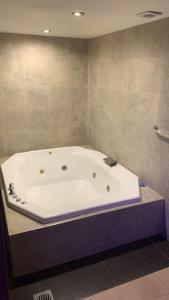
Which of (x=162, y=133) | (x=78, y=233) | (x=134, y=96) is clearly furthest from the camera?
(x=134, y=96)

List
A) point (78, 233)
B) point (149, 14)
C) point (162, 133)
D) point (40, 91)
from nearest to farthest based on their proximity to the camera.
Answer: point (149, 14) < point (78, 233) < point (162, 133) < point (40, 91)

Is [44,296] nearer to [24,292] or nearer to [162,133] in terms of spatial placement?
[24,292]

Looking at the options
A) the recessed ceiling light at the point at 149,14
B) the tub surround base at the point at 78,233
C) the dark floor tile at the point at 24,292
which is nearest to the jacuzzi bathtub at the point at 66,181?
the tub surround base at the point at 78,233

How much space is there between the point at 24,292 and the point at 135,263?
96 cm

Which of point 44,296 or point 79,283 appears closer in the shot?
point 44,296

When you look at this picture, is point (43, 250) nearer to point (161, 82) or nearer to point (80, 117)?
point (161, 82)

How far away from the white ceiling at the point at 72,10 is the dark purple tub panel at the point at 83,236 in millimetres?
1624

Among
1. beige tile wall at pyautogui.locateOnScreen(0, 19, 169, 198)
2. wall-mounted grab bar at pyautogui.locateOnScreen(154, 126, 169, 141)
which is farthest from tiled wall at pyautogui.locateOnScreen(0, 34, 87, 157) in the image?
wall-mounted grab bar at pyautogui.locateOnScreen(154, 126, 169, 141)

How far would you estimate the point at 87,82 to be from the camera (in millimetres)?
3723

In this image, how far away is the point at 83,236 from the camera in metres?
2.15

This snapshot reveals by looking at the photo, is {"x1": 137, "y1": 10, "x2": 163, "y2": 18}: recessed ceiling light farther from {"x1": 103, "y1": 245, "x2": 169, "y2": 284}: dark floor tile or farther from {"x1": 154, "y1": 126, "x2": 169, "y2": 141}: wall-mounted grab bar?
{"x1": 103, "y1": 245, "x2": 169, "y2": 284}: dark floor tile

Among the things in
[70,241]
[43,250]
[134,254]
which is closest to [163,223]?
[134,254]

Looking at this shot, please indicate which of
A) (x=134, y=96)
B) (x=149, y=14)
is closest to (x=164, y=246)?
(x=134, y=96)

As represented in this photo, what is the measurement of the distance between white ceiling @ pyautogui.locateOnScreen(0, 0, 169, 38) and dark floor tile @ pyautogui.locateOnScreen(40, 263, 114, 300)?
6.68ft
